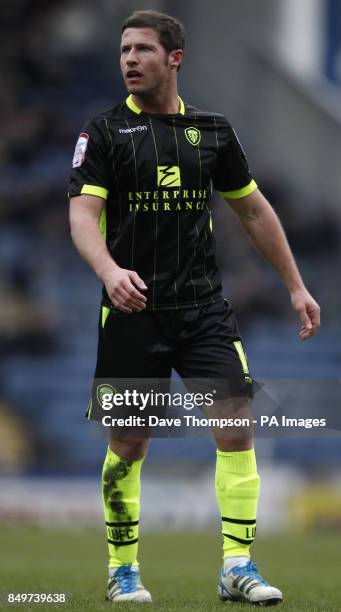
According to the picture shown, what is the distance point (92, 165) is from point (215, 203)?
11017mm

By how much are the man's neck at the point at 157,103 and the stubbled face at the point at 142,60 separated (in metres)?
0.05

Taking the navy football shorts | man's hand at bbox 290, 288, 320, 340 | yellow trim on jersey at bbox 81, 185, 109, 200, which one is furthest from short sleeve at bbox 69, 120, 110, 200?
man's hand at bbox 290, 288, 320, 340

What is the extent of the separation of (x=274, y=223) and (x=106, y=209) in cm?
67

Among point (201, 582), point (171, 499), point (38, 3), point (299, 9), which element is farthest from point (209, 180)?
point (38, 3)

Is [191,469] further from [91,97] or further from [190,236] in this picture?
[190,236]

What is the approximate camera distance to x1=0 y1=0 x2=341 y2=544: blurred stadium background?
47.0 feet

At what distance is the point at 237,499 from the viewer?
15.2ft

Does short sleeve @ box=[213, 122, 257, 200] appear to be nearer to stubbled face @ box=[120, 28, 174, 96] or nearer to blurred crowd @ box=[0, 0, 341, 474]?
stubbled face @ box=[120, 28, 174, 96]

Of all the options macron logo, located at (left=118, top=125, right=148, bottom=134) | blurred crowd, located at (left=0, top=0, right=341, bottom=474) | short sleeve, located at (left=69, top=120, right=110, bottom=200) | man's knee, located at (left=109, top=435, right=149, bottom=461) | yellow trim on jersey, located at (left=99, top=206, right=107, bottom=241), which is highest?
blurred crowd, located at (left=0, top=0, right=341, bottom=474)

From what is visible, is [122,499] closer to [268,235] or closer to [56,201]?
[268,235]

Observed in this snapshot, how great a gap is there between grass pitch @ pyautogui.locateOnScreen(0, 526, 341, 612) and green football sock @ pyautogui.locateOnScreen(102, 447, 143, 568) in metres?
0.20

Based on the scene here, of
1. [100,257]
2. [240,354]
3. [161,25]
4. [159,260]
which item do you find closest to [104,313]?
[159,260]

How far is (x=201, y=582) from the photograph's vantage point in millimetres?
5957

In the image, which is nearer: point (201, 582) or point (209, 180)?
point (209, 180)
